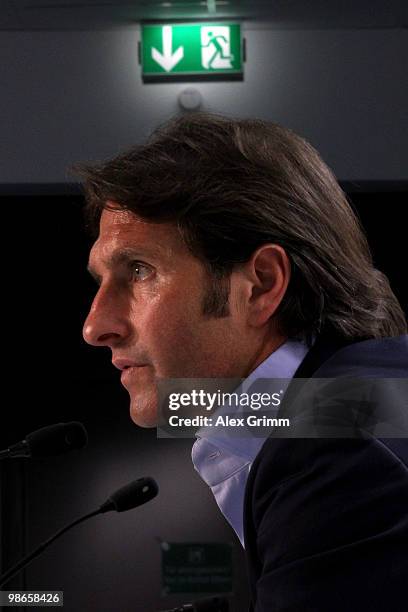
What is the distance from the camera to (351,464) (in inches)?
27.3

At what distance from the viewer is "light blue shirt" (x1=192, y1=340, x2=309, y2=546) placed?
920 mm

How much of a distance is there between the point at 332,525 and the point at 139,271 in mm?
Result: 390

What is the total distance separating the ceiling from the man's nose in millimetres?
1726

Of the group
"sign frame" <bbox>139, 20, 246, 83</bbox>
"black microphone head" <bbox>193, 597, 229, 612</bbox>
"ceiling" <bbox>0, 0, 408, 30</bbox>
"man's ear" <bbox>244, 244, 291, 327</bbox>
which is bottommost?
"black microphone head" <bbox>193, 597, 229, 612</bbox>

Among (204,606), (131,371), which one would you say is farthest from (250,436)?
(204,606)

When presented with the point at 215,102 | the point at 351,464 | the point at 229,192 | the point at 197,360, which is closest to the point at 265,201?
the point at 229,192

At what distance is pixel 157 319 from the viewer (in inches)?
37.3

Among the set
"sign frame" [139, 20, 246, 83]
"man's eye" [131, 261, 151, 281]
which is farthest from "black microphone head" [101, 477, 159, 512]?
"sign frame" [139, 20, 246, 83]

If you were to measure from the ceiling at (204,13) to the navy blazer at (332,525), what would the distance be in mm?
2004

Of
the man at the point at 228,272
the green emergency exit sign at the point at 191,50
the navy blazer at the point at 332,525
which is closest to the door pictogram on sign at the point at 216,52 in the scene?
the green emergency exit sign at the point at 191,50

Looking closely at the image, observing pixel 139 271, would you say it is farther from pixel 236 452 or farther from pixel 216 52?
pixel 216 52

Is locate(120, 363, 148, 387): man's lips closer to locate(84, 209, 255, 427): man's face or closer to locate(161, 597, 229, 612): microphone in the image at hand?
locate(84, 209, 255, 427): man's face

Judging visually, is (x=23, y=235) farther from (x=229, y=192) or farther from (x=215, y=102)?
(x=229, y=192)

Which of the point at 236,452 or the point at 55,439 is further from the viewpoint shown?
the point at 55,439
